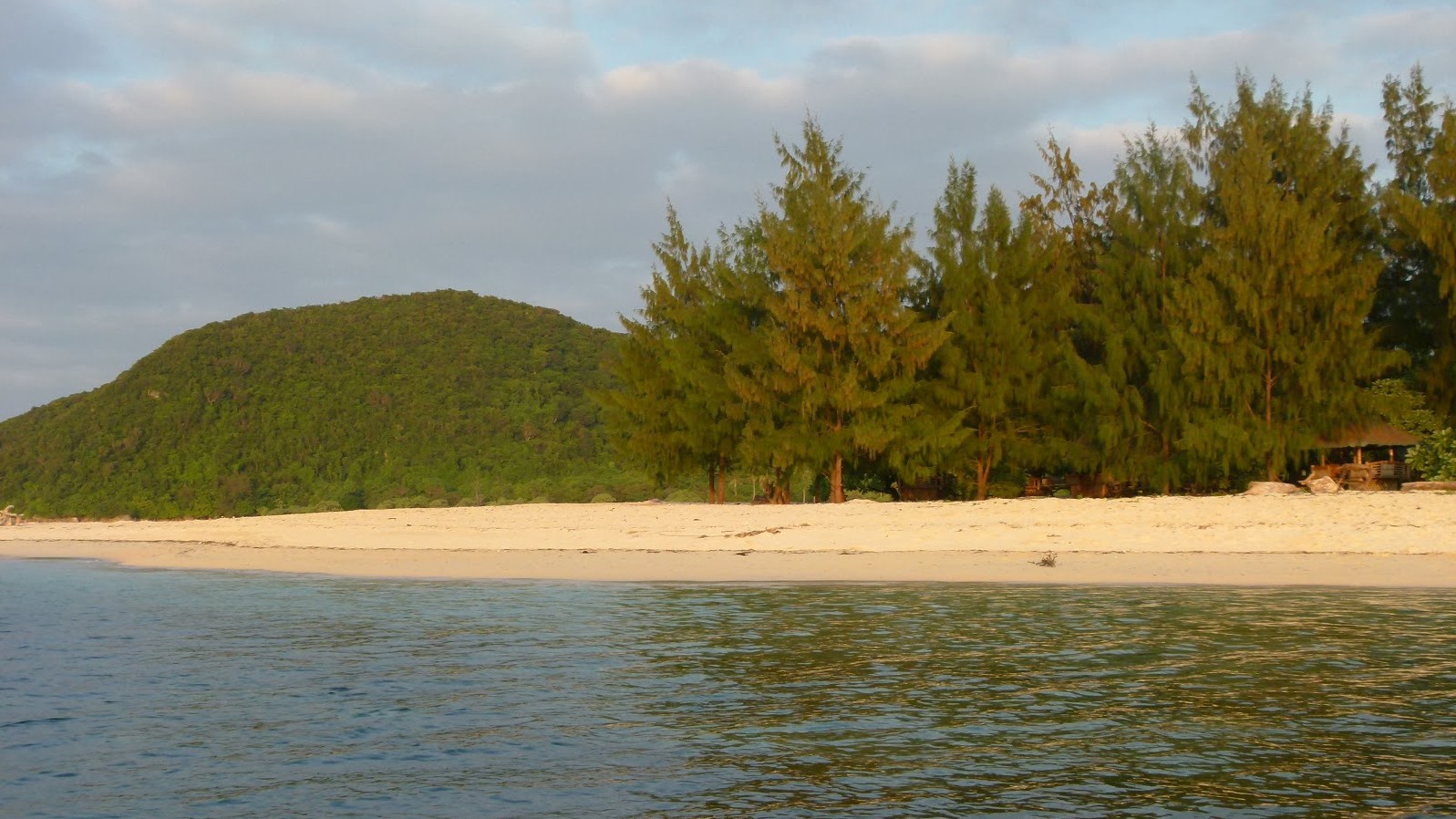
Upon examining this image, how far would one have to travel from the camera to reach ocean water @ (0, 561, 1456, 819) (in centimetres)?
730

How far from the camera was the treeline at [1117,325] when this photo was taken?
108ft

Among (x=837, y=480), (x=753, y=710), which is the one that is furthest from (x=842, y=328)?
(x=753, y=710)

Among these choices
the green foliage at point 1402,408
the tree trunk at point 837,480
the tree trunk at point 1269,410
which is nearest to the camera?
the green foliage at point 1402,408

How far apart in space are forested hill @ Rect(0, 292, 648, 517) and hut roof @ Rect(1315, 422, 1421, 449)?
31637mm

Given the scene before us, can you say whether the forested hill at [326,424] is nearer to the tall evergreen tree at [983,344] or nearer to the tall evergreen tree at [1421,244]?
the tall evergreen tree at [983,344]

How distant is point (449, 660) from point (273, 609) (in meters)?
6.65

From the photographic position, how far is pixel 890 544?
970 inches

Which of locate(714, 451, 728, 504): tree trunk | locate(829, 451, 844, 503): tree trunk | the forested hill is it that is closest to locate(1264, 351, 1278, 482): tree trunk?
locate(829, 451, 844, 503): tree trunk

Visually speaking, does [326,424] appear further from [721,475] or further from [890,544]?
[890,544]

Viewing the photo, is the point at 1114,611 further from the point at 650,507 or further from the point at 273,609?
the point at 650,507

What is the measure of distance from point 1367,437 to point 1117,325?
729cm

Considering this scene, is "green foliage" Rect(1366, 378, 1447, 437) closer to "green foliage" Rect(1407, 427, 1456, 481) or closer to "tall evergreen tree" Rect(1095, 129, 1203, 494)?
"green foliage" Rect(1407, 427, 1456, 481)

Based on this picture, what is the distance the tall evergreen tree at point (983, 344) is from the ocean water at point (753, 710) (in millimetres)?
18989

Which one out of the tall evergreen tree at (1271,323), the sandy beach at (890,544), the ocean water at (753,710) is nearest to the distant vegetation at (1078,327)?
the tall evergreen tree at (1271,323)
